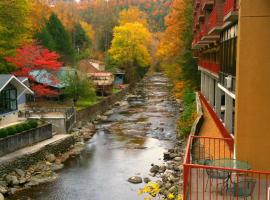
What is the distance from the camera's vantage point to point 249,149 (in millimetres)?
10867

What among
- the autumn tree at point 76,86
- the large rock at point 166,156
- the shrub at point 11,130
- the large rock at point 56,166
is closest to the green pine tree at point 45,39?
the autumn tree at point 76,86

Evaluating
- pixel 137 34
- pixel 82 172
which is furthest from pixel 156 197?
pixel 137 34

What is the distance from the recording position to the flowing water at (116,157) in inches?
803

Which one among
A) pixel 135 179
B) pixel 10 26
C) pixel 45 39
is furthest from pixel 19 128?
pixel 45 39

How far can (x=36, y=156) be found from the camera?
25.4m

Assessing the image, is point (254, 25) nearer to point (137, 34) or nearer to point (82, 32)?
point (137, 34)

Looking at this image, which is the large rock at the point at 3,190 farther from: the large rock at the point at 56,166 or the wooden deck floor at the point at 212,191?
the wooden deck floor at the point at 212,191

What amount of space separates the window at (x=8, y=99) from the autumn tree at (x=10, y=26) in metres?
7.07

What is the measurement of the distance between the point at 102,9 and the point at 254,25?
99.9m

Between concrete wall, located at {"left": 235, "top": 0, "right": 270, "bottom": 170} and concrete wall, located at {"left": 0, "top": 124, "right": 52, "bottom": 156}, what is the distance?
16.9 metres

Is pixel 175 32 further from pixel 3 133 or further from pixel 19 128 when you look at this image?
pixel 3 133

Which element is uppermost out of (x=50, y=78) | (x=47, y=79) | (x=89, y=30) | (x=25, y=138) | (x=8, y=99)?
(x=89, y=30)

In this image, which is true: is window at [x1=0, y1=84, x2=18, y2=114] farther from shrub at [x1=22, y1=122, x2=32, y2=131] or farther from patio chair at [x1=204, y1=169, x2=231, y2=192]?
patio chair at [x1=204, y1=169, x2=231, y2=192]

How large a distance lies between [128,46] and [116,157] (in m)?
47.1
